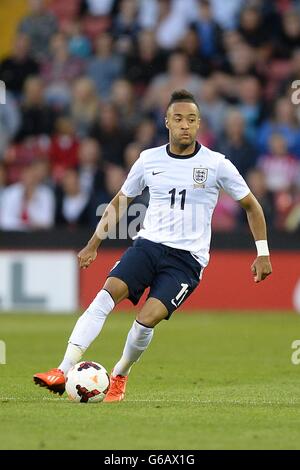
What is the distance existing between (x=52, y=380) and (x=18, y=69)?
12.4 m

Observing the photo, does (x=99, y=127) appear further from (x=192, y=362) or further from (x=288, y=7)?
(x=192, y=362)

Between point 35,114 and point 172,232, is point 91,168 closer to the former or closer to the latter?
point 35,114

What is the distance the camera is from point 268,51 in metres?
19.8

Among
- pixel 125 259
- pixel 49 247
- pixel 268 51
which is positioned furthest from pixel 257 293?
pixel 125 259

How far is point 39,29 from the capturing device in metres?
20.4

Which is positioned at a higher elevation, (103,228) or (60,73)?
(60,73)

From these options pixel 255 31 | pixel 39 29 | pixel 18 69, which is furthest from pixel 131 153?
pixel 39 29

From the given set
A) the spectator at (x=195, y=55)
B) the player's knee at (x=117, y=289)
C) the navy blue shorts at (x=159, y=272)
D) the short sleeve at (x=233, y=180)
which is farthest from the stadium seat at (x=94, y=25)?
the player's knee at (x=117, y=289)

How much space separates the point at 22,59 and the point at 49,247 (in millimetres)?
3860

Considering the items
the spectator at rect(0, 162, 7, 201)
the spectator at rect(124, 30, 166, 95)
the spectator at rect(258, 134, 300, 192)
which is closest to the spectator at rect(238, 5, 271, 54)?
the spectator at rect(124, 30, 166, 95)

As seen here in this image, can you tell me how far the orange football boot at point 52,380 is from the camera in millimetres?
8117

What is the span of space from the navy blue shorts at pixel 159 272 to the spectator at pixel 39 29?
11999 millimetres

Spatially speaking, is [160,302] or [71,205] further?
[71,205]

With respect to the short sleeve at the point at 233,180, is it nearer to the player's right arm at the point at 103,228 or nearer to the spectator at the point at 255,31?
the player's right arm at the point at 103,228
